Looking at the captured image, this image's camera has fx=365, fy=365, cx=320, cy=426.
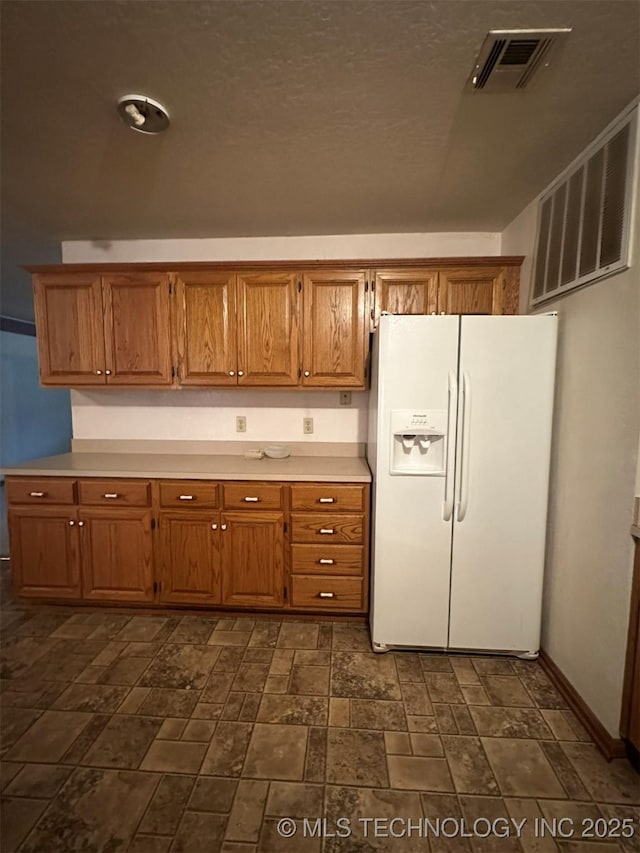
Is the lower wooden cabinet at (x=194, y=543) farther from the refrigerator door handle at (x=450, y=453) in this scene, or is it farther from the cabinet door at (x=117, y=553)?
the refrigerator door handle at (x=450, y=453)

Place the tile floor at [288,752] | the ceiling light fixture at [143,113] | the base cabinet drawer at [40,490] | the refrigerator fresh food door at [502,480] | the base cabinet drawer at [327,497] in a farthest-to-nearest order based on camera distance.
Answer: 1. the base cabinet drawer at [40,490]
2. the base cabinet drawer at [327,497]
3. the refrigerator fresh food door at [502,480]
4. the ceiling light fixture at [143,113]
5. the tile floor at [288,752]

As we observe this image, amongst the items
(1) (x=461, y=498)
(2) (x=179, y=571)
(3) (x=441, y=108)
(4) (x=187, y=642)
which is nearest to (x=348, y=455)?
(1) (x=461, y=498)

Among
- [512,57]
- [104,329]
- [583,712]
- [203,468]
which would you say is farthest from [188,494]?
[512,57]

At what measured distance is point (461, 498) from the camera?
74.9 inches

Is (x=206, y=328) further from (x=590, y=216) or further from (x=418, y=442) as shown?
(x=590, y=216)

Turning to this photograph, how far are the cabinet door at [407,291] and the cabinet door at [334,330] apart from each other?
124 mm

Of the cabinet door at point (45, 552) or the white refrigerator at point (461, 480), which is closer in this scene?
the white refrigerator at point (461, 480)

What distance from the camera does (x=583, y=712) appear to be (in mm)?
1611

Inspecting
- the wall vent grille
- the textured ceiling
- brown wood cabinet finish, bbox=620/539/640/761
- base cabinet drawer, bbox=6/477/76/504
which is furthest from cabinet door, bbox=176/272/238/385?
brown wood cabinet finish, bbox=620/539/640/761

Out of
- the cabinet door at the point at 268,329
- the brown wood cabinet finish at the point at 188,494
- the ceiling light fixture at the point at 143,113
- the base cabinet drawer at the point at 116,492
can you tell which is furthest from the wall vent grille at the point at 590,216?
the base cabinet drawer at the point at 116,492

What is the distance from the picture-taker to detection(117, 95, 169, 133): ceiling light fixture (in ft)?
4.50

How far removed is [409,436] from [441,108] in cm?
140

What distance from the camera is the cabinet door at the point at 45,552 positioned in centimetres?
233

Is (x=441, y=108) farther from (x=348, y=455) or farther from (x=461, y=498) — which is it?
(x=348, y=455)
